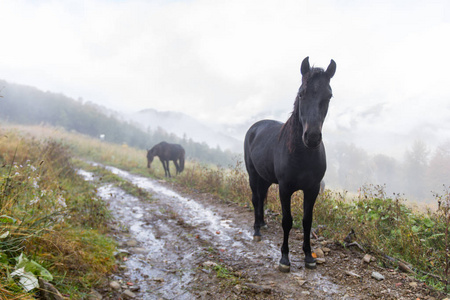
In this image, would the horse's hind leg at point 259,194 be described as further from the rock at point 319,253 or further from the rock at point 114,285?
the rock at point 114,285

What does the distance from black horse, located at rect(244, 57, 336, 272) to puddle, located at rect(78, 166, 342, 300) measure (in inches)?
15.7

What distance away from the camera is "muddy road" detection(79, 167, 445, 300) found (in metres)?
2.57

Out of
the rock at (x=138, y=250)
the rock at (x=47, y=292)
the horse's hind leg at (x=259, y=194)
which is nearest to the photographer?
the rock at (x=47, y=292)

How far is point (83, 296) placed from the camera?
2.30m

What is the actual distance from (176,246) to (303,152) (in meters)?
2.63

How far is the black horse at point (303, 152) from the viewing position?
2.64m

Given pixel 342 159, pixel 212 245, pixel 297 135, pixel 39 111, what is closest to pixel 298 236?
pixel 212 245

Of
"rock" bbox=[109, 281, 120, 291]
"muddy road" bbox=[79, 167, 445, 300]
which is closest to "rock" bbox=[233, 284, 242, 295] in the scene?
"muddy road" bbox=[79, 167, 445, 300]

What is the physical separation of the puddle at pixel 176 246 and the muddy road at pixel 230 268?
0.01m

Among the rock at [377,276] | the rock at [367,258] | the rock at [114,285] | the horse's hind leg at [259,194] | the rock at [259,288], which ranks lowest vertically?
the rock at [114,285]

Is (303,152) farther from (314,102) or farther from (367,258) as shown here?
(367,258)

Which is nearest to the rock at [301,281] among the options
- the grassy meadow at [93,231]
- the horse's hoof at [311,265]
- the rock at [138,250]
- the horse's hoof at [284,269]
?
the horse's hoof at [284,269]

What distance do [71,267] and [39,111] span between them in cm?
5460

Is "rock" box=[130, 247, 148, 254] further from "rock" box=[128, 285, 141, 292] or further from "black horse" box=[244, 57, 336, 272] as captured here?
"black horse" box=[244, 57, 336, 272]
